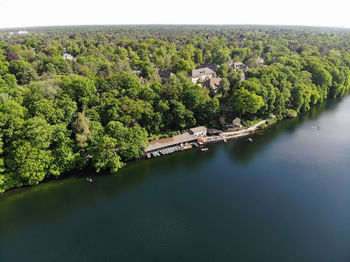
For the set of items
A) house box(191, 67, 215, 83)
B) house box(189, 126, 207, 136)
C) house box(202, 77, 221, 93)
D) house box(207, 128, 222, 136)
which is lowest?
house box(207, 128, 222, 136)

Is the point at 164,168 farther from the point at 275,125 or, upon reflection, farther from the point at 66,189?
the point at 275,125

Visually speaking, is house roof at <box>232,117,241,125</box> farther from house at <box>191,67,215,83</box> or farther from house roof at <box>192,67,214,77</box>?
house roof at <box>192,67,214,77</box>

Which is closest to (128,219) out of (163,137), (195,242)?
(195,242)

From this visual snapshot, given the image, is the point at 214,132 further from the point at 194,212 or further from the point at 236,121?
the point at 194,212

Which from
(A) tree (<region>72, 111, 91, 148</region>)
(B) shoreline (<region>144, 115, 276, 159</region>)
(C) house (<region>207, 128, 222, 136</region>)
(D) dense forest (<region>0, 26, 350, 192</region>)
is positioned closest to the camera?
(D) dense forest (<region>0, 26, 350, 192</region>)

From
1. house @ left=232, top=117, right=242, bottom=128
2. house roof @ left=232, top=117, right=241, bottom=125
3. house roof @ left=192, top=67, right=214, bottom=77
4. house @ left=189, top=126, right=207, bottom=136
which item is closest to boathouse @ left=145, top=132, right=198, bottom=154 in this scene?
house @ left=189, top=126, right=207, bottom=136

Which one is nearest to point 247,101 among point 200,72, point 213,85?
point 213,85
